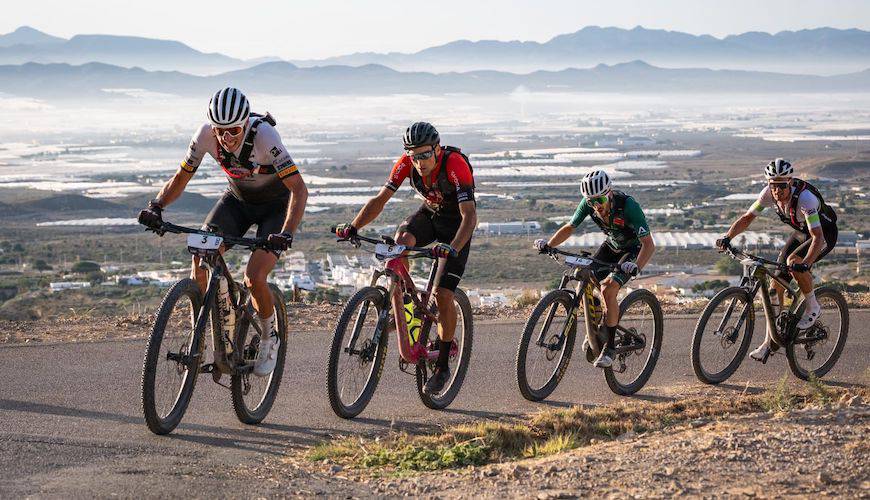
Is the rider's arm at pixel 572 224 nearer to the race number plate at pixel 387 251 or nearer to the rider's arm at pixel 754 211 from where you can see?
the rider's arm at pixel 754 211

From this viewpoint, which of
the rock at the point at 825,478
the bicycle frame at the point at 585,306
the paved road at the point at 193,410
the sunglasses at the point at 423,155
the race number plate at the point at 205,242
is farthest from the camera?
the bicycle frame at the point at 585,306

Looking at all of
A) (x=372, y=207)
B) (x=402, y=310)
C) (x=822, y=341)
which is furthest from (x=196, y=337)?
(x=822, y=341)

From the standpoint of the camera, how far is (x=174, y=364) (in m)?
7.54

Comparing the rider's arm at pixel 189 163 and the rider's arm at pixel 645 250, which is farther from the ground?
the rider's arm at pixel 189 163

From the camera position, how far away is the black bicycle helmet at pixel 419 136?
27.1 feet

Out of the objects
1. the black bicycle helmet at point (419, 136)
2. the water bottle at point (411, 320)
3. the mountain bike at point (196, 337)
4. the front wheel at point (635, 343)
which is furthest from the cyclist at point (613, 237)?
the mountain bike at point (196, 337)

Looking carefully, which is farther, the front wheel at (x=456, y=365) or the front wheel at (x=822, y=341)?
the front wheel at (x=822, y=341)

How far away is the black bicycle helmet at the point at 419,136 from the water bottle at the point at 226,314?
5.22 feet

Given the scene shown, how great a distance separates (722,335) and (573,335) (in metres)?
1.46

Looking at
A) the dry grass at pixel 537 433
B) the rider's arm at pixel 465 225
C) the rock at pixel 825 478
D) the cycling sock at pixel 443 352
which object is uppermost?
the rider's arm at pixel 465 225

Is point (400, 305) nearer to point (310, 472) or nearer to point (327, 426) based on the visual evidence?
point (327, 426)

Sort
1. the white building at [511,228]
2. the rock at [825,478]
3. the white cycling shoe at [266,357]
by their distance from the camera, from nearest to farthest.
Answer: the rock at [825,478]
the white cycling shoe at [266,357]
the white building at [511,228]

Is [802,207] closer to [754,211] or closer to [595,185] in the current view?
[754,211]

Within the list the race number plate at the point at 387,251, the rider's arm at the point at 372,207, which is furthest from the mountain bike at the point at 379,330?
the rider's arm at the point at 372,207
